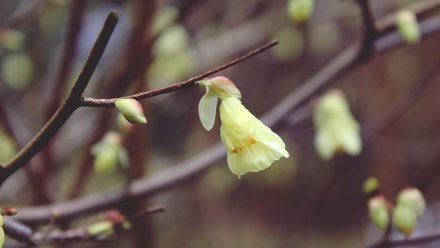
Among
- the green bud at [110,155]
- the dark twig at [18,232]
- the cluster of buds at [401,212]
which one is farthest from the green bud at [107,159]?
the cluster of buds at [401,212]

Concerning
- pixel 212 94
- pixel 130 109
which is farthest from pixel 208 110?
pixel 130 109

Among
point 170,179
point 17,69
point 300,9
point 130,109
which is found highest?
point 17,69

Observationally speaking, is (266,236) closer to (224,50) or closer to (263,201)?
(263,201)

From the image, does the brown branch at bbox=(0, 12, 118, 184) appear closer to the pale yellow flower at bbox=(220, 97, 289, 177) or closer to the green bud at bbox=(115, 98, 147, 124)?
the green bud at bbox=(115, 98, 147, 124)

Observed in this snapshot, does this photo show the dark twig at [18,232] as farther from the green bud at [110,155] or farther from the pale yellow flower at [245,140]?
the green bud at [110,155]

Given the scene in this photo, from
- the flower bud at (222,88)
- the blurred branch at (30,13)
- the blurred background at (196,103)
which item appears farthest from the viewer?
the blurred branch at (30,13)

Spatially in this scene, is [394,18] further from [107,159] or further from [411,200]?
[107,159]
